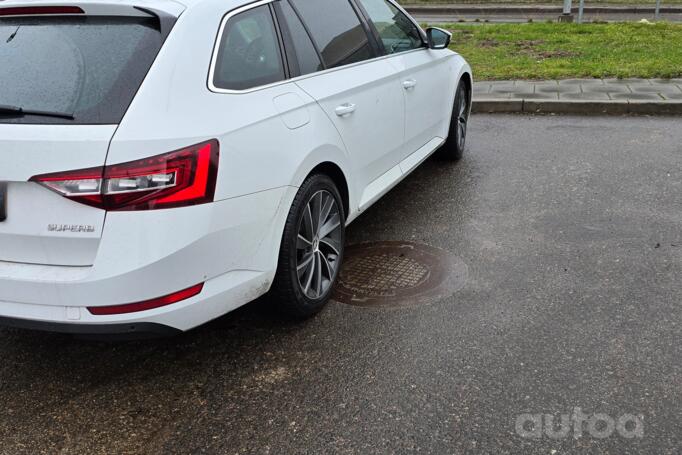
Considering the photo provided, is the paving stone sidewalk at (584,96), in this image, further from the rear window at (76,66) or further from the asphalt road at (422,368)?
the rear window at (76,66)

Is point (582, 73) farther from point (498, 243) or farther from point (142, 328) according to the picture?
point (142, 328)

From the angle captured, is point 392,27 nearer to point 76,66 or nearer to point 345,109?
point 345,109

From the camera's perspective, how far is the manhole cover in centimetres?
410

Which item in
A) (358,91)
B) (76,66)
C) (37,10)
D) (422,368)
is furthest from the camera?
(358,91)

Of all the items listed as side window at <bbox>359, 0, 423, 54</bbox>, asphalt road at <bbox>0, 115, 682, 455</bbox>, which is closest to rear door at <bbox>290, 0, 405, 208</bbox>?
side window at <bbox>359, 0, 423, 54</bbox>

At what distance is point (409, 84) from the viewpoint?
498 cm

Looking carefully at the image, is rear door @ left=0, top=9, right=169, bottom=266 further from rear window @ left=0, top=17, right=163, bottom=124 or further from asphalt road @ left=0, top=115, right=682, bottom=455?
asphalt road @ left=0, top=115, right=682, bottom=455

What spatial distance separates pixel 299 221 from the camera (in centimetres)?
355

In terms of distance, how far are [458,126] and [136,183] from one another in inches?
167

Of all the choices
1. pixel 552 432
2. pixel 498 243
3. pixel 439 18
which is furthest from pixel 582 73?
pixel 439 18

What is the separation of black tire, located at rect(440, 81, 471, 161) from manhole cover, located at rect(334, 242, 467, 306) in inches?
73.7

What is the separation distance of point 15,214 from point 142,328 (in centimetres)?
68

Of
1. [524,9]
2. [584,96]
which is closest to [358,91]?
[584,96]

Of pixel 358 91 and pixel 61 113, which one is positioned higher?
A: pixel 61 113
